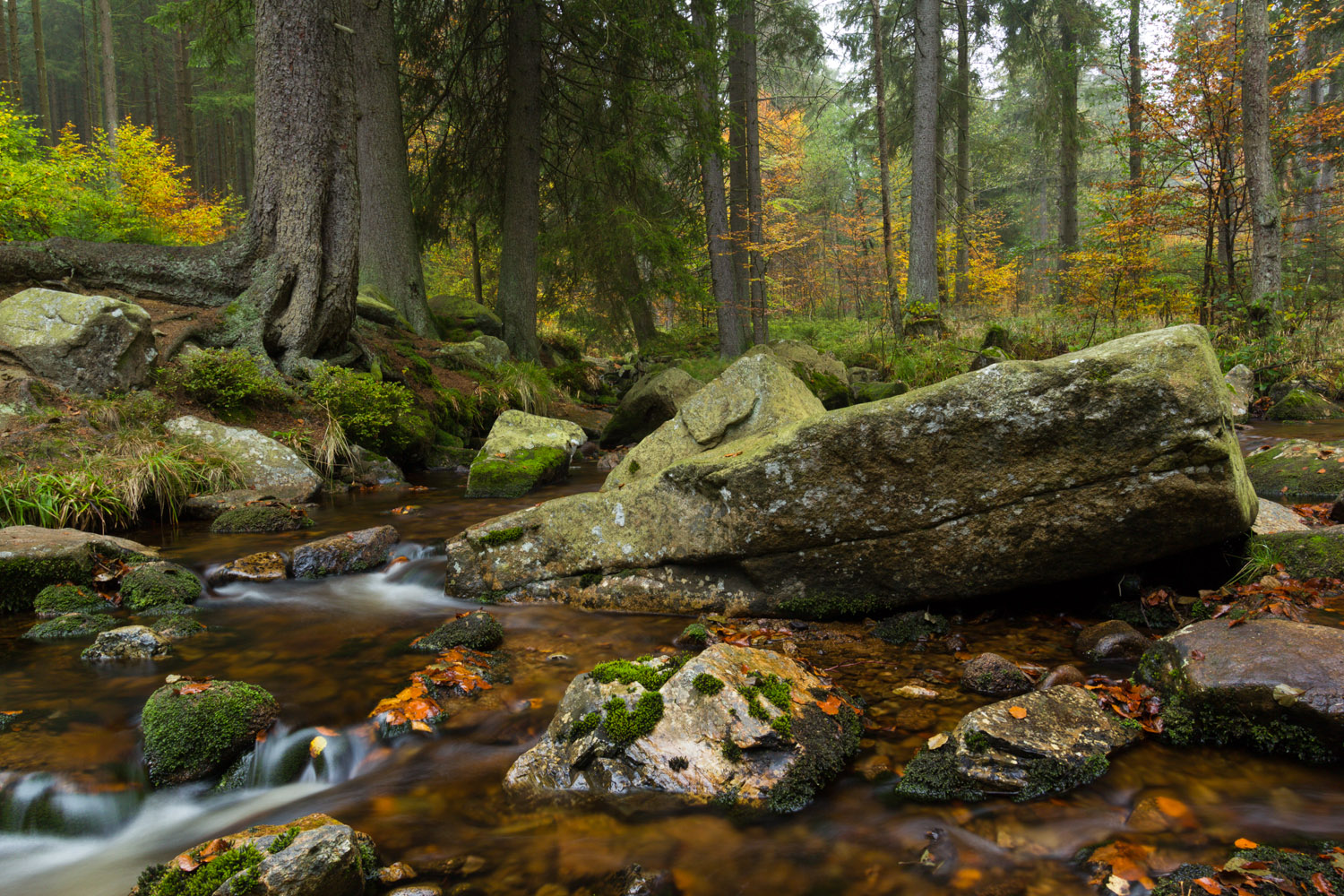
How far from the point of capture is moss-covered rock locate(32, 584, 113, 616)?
4.54 metres

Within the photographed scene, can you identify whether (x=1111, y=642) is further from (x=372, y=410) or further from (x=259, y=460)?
(x=372, y=410)

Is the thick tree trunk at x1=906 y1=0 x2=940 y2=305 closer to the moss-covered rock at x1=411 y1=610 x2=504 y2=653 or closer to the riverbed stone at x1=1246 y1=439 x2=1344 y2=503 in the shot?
the riverbed stone at x1=1246 y1=439 x2=1344 y2=503

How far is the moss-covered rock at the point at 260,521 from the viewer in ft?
21.8

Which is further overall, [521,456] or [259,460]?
[521,456]

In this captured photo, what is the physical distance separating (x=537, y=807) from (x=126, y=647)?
9.31 feet

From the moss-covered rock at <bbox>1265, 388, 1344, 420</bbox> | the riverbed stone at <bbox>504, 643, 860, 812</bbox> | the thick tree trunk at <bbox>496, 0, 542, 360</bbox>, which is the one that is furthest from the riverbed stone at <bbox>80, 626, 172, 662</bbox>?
the moss-covered rock at <bbox>1265, 388, 1344, 420</bbox>

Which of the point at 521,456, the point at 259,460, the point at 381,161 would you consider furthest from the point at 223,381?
the point at 381,161

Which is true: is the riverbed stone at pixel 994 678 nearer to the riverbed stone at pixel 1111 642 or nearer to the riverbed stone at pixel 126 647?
the riverbed stone at pixel 1111 642

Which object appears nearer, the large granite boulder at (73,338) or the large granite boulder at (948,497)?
the large granite boulder at (948,497)

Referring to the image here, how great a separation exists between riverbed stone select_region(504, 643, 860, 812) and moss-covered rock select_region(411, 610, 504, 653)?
4.11 feet

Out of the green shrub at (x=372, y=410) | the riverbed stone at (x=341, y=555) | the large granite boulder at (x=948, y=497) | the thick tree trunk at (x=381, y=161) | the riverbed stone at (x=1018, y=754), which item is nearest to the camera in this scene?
the riverbed stone at (x=1018, y=754)

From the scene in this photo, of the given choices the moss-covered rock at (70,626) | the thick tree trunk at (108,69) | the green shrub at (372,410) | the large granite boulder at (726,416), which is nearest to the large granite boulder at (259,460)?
the green shrub at (372,410)

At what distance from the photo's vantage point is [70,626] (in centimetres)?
429

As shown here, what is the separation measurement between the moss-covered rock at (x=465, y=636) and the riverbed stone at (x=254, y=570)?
1.89m
